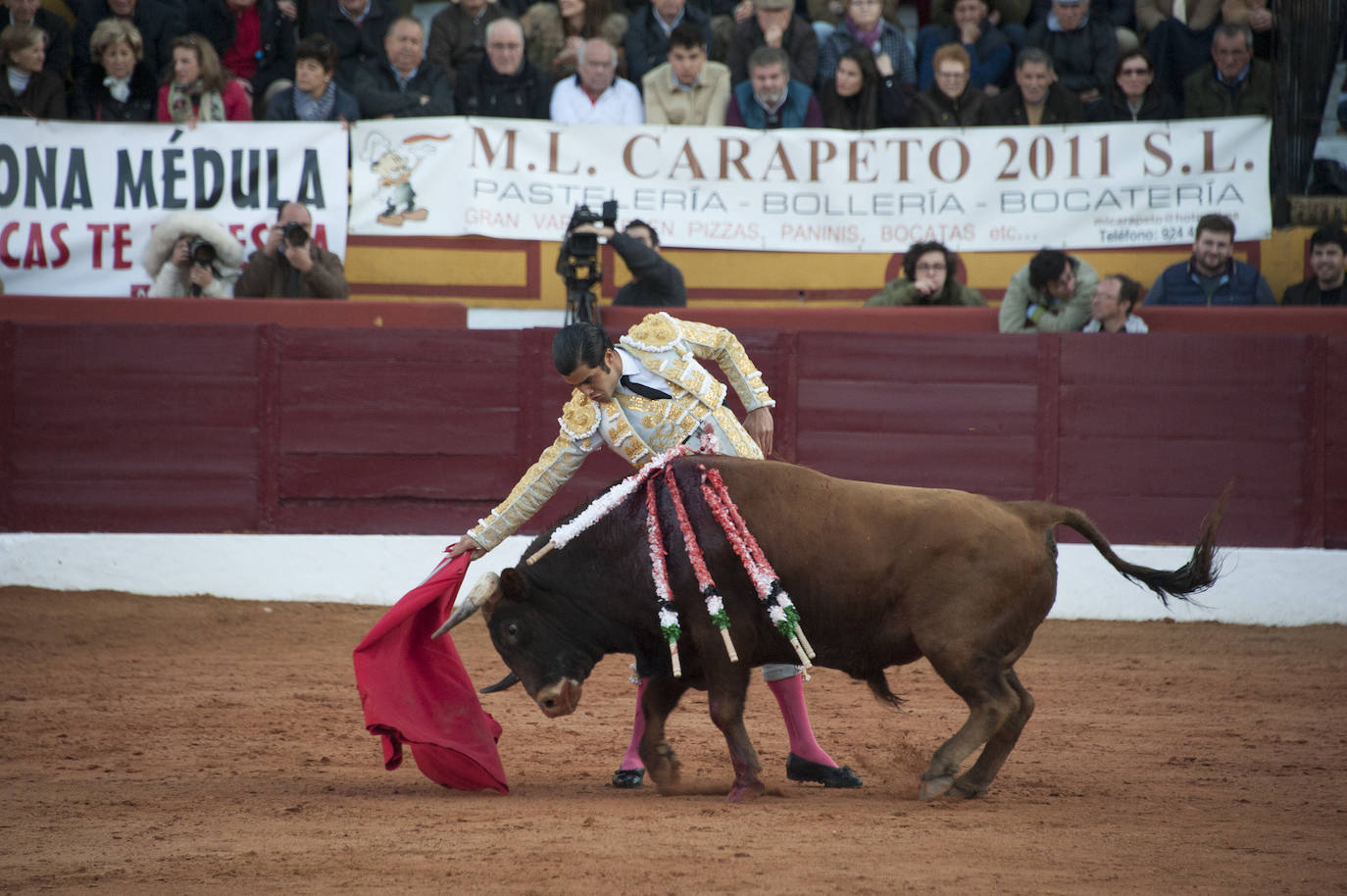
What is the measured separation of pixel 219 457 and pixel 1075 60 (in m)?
5.12

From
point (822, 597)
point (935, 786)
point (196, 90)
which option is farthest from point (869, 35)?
point (935, 786)

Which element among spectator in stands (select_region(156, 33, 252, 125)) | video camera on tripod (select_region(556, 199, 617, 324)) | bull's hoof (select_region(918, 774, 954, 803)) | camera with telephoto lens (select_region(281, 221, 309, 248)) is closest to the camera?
bull's hoof (select_region(918, 774, 954, 803))

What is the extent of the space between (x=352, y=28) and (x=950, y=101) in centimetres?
336

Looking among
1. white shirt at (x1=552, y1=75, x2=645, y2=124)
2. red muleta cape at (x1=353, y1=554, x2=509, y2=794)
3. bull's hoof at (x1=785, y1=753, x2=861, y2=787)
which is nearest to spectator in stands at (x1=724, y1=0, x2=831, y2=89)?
white shirt at (x1=552, y1=75, x2=645, y2=124)

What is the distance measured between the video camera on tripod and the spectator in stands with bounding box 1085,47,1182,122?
3026 millimetres

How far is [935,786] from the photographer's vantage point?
384 centimetres

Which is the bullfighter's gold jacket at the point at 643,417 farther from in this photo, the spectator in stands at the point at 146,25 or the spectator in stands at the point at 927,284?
the spectator in stands at the point at 146,25

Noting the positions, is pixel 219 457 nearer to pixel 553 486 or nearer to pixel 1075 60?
pixel 553 486

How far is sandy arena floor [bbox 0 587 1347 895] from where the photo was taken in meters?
3.14

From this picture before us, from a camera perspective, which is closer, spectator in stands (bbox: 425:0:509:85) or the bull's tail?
the bull's tail

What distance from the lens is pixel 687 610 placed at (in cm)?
394

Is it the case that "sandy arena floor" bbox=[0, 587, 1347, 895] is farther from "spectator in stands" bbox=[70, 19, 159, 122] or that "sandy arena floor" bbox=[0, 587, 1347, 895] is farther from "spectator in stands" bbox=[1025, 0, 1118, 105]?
"spectator in stands" bbox=[1025, 0, 1118, 105]

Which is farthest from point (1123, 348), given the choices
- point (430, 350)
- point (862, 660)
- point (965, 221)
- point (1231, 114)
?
point (862, 660)

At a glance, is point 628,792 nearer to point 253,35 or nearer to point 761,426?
point 761,426
